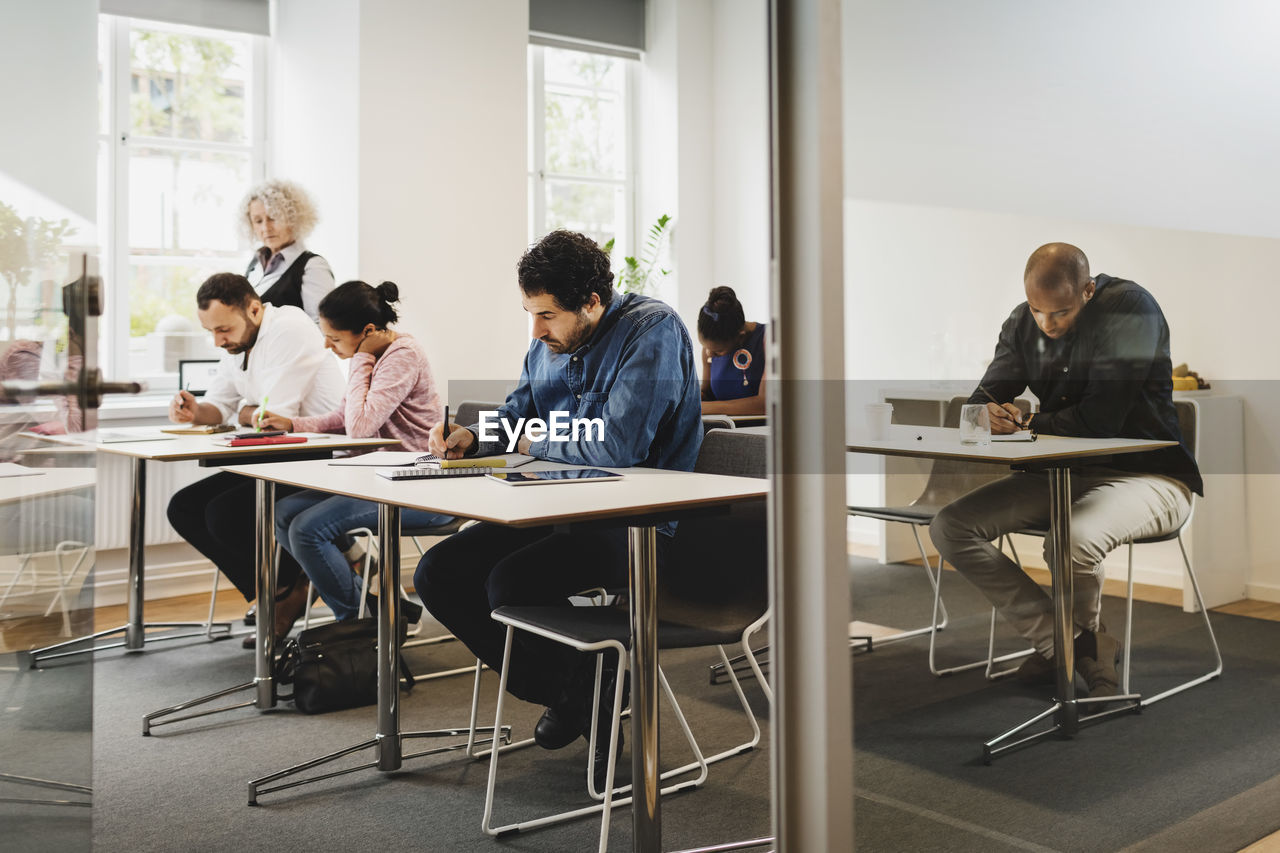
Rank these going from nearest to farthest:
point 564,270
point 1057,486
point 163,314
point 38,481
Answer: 1. point 38,481
2. point 1057,486
3. point 564,270
4. point 163,314

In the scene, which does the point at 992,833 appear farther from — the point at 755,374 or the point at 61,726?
the point at 755,374

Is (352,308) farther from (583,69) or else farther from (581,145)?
(583,69)

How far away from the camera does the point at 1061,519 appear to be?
1.79 m

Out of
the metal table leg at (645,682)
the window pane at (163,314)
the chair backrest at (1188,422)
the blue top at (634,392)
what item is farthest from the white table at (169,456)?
the chair backrest at (1188,422)

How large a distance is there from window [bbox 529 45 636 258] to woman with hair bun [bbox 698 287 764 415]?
1729 millimetres

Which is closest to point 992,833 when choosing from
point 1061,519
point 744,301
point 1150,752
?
point 1150,752

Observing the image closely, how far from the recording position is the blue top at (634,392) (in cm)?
261

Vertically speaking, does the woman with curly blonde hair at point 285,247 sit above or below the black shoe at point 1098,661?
above

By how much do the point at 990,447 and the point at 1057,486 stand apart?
138 mm

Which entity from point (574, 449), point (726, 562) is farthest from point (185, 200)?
point (726, 562)

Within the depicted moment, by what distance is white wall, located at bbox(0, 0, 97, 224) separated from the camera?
1.49 meters

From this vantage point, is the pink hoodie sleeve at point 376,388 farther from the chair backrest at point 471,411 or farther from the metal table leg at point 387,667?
the metal table leg at point 387,667

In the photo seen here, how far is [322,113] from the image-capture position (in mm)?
5219

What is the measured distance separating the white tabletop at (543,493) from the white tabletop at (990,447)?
44 cm
